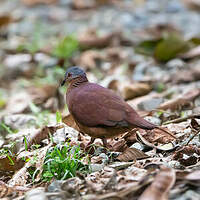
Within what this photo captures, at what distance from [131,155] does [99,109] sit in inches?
17.7

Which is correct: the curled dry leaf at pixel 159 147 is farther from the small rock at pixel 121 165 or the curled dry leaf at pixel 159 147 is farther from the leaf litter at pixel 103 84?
the small rock at pixel 121 165

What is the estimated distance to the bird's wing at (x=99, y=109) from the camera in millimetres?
3678

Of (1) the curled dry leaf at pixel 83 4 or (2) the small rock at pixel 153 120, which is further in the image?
(1) the curled dry leaf at pixel 83 4

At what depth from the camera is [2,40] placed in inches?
381

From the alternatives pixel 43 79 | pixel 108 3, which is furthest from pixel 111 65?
pixel 108 3

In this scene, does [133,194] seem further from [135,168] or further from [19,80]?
[19,80]

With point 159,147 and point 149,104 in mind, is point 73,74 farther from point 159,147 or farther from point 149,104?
point 149,104

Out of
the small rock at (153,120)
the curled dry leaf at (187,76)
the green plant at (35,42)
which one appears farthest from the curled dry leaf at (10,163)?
the green plant at (35,42)

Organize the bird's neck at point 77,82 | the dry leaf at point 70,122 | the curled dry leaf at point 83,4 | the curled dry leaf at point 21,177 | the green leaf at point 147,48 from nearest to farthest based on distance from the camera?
the curled dry leaf at point 21,177, the bird's neck at point 77,82, the dry leaf at point 70,122, the green leaf at point 147,48, the curled dry leaf at point 83,4

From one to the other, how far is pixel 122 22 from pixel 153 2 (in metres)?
1.74

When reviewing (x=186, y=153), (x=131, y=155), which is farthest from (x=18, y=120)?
(x=186, y=153)

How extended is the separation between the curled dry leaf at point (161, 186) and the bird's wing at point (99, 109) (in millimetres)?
839

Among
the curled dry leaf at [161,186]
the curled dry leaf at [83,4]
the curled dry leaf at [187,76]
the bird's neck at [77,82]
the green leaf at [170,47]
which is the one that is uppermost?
the bird's neck at [77,82]

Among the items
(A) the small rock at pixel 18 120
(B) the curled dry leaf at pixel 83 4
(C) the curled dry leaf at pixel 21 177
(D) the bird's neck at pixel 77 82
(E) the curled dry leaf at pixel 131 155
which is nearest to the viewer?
(C) the curled dry leaf at pixel 21 177
